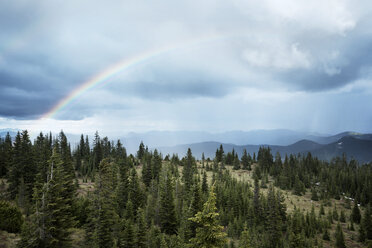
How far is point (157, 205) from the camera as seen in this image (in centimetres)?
6600

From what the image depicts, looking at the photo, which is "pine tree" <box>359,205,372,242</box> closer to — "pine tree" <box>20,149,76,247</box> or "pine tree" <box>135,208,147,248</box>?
"pine tree" <box>135,208,147,248</box>

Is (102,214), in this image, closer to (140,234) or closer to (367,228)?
(140,234)

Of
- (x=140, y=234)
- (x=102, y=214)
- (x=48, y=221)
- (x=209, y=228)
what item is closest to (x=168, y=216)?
(x=140, y=234)

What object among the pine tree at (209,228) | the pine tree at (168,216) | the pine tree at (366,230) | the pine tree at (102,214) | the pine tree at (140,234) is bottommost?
the pine tree at (366,230)

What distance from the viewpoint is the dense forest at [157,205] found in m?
27.6

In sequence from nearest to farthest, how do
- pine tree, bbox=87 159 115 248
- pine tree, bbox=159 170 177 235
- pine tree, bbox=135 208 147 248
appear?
1. pine tree, bbox=87 159 115 248
2. pine tree, bbox=135 208 147 248
3. pine tree, bbox=159 170 177 235

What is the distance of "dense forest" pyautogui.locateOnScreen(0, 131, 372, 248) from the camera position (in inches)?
1088

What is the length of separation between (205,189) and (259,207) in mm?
23244

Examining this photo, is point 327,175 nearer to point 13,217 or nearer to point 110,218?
point 110,218

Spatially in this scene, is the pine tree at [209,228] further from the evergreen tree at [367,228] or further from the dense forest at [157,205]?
the evergreen tree at [367,228]

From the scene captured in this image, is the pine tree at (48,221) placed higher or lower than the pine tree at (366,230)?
higher

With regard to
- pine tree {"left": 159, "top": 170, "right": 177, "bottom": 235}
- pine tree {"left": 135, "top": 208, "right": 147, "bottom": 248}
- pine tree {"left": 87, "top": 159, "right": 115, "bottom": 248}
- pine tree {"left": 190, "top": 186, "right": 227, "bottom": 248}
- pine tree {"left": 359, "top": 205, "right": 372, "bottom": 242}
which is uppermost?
pine tree {"left": 190, "top": 186, "right": 227, "bottom": 248}

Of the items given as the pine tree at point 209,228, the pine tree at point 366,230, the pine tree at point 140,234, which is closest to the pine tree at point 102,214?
the pine tree at point 140,234

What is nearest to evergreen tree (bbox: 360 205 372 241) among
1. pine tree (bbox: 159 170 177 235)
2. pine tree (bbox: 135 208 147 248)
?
pine tree (bbox: 159 170 177 235)
